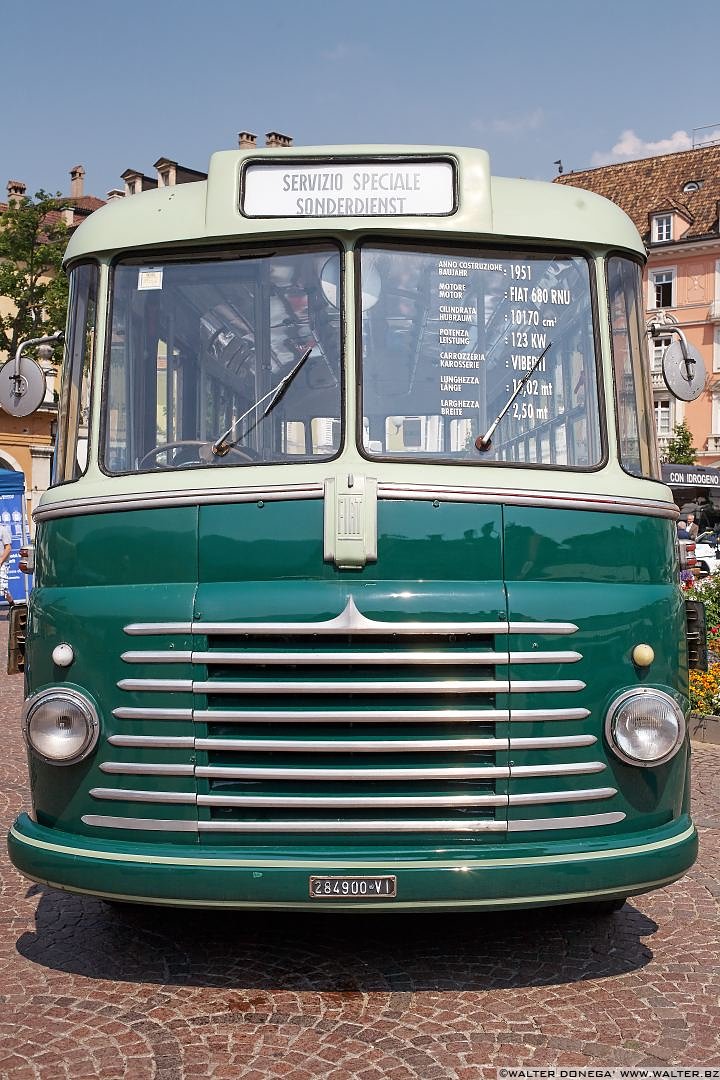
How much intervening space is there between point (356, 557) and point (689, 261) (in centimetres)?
5297

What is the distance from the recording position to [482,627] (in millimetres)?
3916

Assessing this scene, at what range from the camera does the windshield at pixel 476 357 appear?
14.1 feet

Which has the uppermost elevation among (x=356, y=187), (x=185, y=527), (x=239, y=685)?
(x=356, y=187)

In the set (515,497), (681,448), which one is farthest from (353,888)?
(681,448)

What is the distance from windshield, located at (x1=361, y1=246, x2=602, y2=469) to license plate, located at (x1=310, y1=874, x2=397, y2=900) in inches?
55.2

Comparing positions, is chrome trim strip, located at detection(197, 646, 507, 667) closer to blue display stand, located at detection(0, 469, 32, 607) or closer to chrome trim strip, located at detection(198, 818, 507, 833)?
chrome trim strip, located at detection(198, 818, 507, 833)

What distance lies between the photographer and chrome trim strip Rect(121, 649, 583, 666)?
151 inches

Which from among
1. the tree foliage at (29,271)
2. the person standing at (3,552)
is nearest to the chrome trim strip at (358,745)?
the person standing at (3,552)

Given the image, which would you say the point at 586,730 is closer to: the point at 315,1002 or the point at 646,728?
the point at 646,728

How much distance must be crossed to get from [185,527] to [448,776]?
3.90 ft

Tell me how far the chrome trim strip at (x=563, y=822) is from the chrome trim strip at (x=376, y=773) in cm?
17

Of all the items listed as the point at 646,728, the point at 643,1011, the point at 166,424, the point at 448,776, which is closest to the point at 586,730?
the point at 646,728

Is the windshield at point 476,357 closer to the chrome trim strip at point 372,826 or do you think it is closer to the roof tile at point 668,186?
the chrome trim strip at point 372,826

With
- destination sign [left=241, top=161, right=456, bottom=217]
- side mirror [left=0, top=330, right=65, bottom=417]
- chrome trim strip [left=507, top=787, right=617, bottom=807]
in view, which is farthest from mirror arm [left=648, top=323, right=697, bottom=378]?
side mirror [left=0, top=330, right=65, bottom=417]
